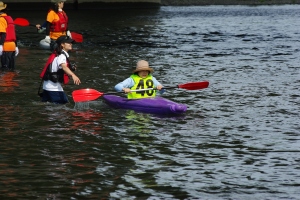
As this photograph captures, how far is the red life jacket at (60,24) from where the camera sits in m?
22.3

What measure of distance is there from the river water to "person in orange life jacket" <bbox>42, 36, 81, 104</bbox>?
28 cm

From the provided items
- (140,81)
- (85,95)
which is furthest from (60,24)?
(140,81)

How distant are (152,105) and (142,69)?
2.15 ft

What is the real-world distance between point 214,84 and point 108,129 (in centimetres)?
584

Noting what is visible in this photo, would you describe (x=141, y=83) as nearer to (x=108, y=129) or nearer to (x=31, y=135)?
(x=108, y=129)

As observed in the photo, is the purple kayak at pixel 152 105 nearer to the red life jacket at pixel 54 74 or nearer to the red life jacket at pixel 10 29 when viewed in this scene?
the red life jacket at pixel 54 74

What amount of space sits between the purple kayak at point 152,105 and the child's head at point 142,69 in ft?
1.55

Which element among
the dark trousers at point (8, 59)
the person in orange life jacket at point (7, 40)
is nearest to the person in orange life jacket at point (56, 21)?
the dark trousers at point (8, 59)

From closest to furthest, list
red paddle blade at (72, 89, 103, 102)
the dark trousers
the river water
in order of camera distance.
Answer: the river water < red paddle blade at (72, 89, 103, 102) < the dark trousers

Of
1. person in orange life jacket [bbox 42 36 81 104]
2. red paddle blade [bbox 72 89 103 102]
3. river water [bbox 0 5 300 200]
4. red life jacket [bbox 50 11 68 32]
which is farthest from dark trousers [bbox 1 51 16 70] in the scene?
red paddle blade [bbox 72 89 103 102]

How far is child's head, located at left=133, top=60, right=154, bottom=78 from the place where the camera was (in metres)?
13.4

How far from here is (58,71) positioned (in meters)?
13.5

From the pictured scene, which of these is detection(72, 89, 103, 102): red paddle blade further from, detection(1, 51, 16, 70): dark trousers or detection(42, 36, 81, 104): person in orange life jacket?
detection(1, 51, 16, 70): dark trousers

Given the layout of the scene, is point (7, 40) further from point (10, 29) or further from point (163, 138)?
point (163, 138)
